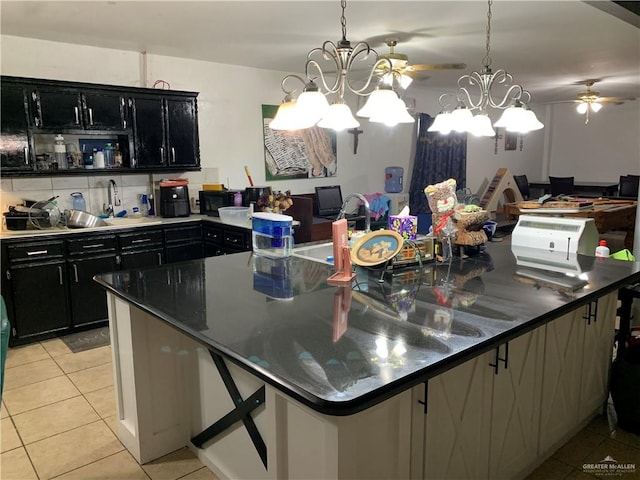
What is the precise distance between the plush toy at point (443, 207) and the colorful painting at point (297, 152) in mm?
3340

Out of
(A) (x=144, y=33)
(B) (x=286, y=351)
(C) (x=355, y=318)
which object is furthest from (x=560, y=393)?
(A) (x=144, y=33)

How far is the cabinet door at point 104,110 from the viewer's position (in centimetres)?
414

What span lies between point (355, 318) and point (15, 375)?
283cm

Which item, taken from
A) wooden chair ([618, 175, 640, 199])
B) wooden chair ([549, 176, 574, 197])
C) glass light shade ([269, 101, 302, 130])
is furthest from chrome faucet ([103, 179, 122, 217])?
wooden chair ([618, 175, 640, 199])

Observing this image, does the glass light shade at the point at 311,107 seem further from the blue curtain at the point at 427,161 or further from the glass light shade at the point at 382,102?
the blue curtain at the point at 427,161

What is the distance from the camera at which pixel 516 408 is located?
6.81ft

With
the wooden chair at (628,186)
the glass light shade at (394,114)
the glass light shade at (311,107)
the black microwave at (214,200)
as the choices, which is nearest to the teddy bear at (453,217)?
the glass light shade at (394,114)

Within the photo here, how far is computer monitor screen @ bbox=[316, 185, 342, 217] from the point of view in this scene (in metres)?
5.99

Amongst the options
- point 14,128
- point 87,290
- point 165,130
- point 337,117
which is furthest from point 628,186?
point 14,128

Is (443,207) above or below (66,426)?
above

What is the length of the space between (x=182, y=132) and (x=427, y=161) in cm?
402

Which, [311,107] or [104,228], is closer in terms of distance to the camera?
[311,107]

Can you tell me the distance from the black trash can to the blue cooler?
461 centimetres

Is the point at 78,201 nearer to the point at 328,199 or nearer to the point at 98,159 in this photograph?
the point at 98,159
